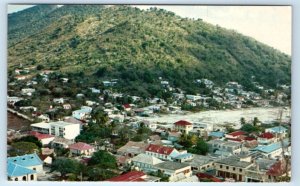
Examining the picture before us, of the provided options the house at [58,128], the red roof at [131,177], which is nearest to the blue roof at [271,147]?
the red roof at [131,177]

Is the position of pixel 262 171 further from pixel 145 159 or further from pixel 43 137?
pixel 43 137

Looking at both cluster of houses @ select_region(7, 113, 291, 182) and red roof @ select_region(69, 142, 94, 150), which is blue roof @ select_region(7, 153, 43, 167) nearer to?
cluster of houses @ select_region(7, 113, 291, 182)

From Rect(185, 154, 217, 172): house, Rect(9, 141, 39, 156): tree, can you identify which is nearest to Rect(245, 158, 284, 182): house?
Rect(185, 154, 217, 172): house

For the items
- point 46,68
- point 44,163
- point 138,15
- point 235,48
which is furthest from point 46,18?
point 235,48

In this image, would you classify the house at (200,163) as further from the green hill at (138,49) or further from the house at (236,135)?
the green hill at (138,49)

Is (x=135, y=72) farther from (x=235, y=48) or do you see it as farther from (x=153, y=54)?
(x=235, y=48)
